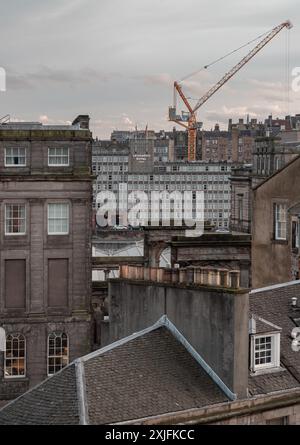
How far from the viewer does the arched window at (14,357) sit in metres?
40.5

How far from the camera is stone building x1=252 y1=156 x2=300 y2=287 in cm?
3409

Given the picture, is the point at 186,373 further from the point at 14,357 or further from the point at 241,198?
the point at 241,198

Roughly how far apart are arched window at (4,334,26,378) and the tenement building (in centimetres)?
5

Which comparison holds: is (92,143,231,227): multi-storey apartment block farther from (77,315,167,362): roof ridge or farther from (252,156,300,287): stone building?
(77,315,167,362): roof ridge

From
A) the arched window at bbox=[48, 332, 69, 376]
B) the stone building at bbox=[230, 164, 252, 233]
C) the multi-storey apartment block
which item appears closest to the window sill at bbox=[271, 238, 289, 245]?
the arched window at bbox=[48, 332, 69, 376]

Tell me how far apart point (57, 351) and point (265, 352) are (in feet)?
72.9

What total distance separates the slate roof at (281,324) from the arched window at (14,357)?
63.8 feet

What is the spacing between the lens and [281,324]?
2234cm

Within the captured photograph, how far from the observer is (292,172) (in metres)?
34.4

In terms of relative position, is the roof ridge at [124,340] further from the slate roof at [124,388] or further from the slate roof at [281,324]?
the slate roof at [281,324]

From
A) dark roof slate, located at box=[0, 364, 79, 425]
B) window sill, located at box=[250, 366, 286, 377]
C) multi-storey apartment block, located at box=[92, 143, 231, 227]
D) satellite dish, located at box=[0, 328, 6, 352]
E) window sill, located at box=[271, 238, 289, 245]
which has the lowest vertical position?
satellite dish, located at box=[0, 328, 6, 352]

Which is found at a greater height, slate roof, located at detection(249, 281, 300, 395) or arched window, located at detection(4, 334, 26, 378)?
slate roof, located at detection(249, 281, 300, 395)

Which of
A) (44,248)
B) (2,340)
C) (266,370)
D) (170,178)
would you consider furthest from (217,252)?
(170,178)
